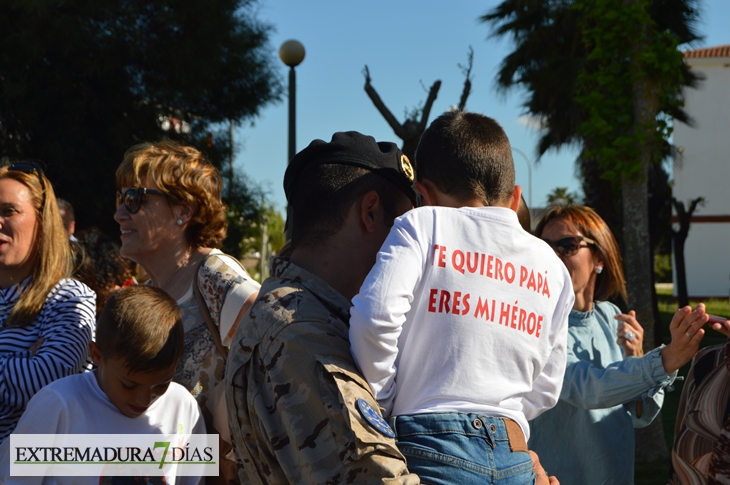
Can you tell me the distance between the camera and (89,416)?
102 inches

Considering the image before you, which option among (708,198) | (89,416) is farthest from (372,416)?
(708,198)

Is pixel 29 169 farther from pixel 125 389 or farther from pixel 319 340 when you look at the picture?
pixel 319 340

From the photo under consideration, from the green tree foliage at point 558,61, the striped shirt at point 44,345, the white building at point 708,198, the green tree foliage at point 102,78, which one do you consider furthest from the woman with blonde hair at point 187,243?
the white building at point 708,198

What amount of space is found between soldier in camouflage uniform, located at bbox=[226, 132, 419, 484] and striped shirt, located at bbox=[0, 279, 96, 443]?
141 centimetres

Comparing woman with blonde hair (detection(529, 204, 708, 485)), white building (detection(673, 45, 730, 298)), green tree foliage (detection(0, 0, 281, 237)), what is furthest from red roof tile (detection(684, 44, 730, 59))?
woman with blonde hair (detection(529, 204, 708, 485))

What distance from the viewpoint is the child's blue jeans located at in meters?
1.86

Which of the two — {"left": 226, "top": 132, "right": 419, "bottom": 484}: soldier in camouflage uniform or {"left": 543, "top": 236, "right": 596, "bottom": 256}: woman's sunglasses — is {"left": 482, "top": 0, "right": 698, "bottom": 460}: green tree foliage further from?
{"left": 226, "top": 132, "right": 419, "bottom": 484}: soldier in camouflage uniform

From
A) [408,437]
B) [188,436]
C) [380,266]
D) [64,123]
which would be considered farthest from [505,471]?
[64,123]

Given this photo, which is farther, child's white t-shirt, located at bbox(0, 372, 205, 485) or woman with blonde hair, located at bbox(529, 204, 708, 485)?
woman with blonde hair, located at bbox(529, 204, 708, 485)

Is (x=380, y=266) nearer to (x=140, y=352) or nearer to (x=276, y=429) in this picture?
(x=276, y=429)

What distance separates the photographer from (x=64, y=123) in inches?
530

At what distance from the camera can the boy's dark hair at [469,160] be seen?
2137mm

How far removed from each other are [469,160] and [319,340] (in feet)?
2.47

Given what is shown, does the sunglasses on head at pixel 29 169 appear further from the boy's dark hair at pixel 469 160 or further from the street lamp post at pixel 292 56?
the street lamp post at pixel 292 56
